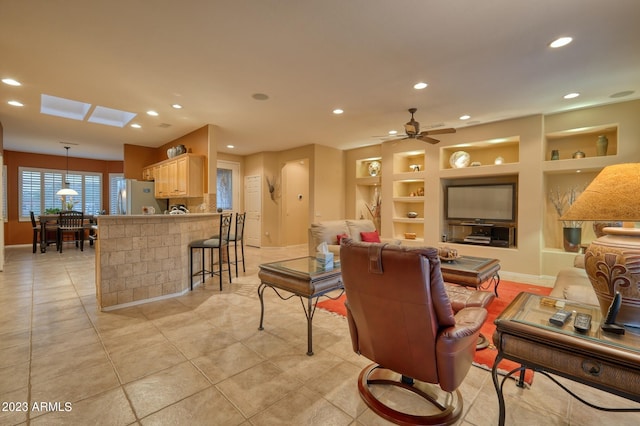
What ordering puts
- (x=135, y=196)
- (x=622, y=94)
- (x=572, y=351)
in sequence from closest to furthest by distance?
1. (x=572, y=351)
2. (x=622, y=94)
3. (x=135, y=196)

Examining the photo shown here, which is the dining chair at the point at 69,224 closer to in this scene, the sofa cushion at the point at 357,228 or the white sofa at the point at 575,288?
the sofa cushion at the point at 357,228

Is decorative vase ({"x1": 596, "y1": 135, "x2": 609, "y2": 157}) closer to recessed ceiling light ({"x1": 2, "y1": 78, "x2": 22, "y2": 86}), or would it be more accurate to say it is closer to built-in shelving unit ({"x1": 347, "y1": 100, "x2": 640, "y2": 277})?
built-in shelving unit ({"x1": 347, "y1": 100, "x2": 640, "y2": 277})

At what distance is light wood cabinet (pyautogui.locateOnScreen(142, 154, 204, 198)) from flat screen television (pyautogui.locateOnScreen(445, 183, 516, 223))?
4.91 meters

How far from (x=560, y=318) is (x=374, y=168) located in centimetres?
624

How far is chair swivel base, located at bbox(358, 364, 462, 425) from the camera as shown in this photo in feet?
5.15

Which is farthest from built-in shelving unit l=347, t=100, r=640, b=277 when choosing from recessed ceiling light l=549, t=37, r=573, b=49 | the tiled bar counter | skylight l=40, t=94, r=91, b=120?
skylight l=40, t=94, r=91, b=120

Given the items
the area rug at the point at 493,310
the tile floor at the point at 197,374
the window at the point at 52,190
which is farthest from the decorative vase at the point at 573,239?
the window at the point at 52,190

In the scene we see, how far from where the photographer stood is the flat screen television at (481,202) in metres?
5.09

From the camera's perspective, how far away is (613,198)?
130 centimetres

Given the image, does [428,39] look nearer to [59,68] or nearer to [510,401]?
[510,401]

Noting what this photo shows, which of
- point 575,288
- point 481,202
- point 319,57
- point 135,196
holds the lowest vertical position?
point 575,288

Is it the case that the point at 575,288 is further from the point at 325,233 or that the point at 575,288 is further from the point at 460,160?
the point at 460,160

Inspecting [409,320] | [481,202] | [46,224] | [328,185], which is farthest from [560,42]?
[46,224]

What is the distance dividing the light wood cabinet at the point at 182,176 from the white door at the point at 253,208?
2.47 meters
